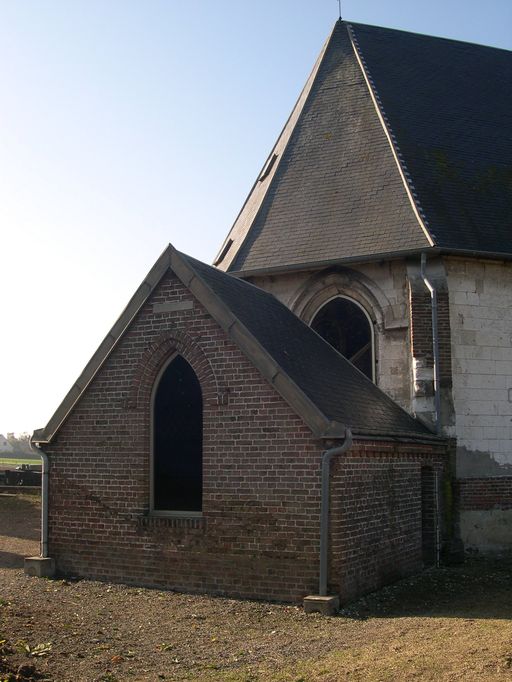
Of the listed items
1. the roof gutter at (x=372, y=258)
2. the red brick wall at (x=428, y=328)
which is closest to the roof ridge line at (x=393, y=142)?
the roof gutter at (x=372, y=258)

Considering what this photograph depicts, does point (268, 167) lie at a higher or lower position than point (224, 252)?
higher

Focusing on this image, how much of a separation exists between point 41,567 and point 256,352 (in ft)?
15.6

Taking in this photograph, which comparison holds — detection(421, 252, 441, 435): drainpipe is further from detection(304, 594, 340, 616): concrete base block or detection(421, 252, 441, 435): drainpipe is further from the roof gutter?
detection(304, 594, 340, 616): concrete base block

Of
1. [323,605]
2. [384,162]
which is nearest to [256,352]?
[323,605]

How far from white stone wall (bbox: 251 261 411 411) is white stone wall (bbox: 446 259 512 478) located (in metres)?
0.89

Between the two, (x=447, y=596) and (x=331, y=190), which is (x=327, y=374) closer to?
(x=447, y=596)

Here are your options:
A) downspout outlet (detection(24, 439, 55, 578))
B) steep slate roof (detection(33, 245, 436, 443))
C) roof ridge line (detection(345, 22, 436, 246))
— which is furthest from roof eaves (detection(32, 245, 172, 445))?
roof ridge line (detection(345, 22, 436, 246))

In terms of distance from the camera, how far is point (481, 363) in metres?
15.8

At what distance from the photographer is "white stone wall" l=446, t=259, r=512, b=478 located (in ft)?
51.2

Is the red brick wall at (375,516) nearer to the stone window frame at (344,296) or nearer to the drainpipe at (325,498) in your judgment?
the drainpipe at (325,498)

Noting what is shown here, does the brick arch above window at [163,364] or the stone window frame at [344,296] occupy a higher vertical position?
the stone window frame at [344,296]

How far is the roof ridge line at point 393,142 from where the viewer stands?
16.0 metres

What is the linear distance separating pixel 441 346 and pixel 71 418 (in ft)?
22.7

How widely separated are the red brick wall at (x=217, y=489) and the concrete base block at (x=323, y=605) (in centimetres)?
30
